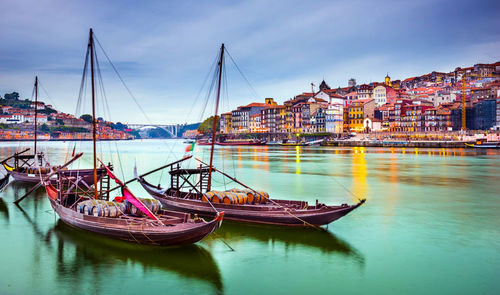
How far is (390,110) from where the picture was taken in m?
129

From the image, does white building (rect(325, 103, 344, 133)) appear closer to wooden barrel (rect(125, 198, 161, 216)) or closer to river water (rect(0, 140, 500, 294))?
river water (rect(0, 140, 500, 294))

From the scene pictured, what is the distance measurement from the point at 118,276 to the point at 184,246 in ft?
8.39

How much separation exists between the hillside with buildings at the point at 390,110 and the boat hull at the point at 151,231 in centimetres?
11842

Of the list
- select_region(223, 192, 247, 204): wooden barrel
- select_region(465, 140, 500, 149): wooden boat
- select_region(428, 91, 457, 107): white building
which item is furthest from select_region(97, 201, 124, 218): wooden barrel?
select_region(428, 91, 457, 107): white building

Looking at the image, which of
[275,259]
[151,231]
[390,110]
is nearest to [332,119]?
[390,110]

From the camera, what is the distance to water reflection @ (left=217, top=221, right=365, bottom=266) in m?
14.6

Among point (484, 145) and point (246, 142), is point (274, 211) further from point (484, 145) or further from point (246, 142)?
point (246, 142)

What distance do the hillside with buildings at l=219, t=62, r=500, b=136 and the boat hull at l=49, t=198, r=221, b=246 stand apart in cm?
11842

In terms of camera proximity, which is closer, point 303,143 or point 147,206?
point 147,206

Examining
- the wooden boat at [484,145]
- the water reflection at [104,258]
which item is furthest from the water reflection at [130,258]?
the wooden boat at [484,145]

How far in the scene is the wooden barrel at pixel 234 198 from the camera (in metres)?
17.2

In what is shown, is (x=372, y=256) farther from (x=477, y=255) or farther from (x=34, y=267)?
(x=34, y=267)

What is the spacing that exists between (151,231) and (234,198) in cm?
501

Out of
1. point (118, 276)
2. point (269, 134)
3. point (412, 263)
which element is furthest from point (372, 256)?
point (269, 134)
